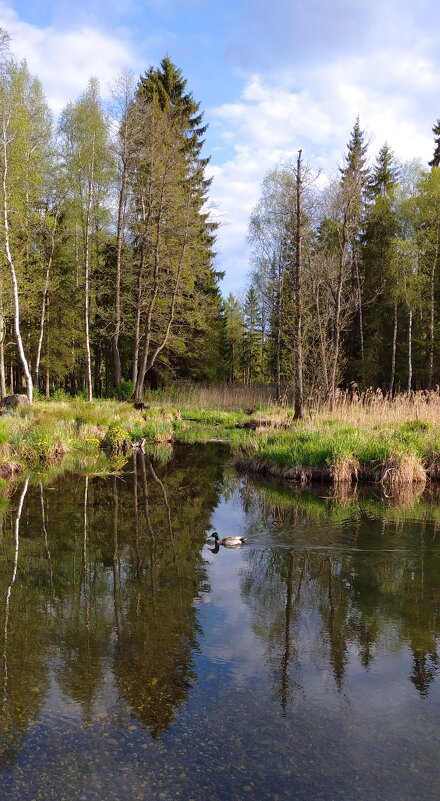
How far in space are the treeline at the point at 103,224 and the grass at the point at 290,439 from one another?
5.85m

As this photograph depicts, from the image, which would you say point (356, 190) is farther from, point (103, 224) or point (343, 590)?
point (343, 590)

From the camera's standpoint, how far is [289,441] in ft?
42.5

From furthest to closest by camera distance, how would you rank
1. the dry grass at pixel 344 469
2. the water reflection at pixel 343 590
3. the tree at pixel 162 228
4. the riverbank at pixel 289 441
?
1. the tree at pixel 162 228
2. the riverbank at pixel 289 441
3. the dry grass at pixel 344 469
4. the water reflection at pixel 343 590

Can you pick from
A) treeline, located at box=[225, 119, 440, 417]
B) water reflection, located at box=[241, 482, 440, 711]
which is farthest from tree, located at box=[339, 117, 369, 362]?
water reflection, located at box=[241, 482, 440, 711]

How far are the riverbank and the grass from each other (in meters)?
0.02

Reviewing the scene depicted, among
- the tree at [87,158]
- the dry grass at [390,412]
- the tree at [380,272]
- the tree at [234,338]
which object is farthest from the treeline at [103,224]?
the tree at [234,338]

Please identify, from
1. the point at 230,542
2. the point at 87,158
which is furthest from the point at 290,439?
the point at 87,158

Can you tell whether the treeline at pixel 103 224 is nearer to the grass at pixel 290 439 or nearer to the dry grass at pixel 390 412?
the grass at pixel 290 439

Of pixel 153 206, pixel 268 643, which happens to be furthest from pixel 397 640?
pixel 153 206

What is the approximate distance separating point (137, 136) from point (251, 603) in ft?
70.0

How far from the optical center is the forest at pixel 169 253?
2025cm

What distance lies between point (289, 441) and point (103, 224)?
17.0 metres

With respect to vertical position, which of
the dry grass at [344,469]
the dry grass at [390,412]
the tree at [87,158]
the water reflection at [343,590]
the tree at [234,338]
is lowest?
the water reflection at [343,590]

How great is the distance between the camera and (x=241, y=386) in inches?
1184
